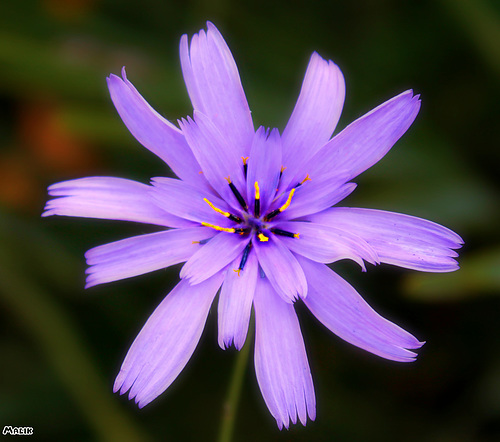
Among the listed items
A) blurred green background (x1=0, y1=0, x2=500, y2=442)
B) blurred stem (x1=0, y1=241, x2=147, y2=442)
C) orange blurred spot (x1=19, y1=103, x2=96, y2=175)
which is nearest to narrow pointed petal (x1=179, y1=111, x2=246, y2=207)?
blurred green background (x1=0, y1=0, x2=500, y2=442)

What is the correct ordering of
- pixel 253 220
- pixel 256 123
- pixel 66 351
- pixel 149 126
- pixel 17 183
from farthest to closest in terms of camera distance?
pixel 17 183
pixel 256 123
pixel 66 351
pixel 253 220
pixel 149 126

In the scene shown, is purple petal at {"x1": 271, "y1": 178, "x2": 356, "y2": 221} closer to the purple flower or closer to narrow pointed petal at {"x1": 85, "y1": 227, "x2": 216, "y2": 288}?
the purple flower

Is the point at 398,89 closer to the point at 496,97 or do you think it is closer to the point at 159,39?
the point at 496,97

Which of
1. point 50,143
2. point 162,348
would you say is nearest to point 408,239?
point 162,348

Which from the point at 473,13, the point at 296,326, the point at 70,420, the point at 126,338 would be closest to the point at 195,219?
the point at 296,326

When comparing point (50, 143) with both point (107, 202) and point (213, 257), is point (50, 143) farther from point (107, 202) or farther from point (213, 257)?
point (213, 257)

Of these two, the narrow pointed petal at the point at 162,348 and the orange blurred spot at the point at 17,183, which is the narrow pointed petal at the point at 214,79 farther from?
the orange blurred spot at the point at 17,183
